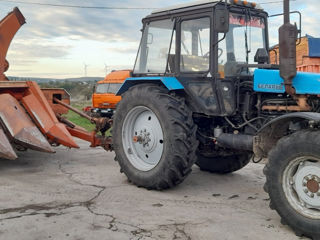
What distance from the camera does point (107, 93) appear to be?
1708 centimetres

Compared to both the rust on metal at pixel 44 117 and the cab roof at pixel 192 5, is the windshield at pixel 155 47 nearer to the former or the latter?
the cab roof at pixel 192 5

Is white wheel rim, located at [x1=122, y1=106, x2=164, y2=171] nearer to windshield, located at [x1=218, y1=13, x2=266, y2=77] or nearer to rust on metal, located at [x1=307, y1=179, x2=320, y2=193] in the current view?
windshield, located at [x1=218, y1=13, x2=266, y2=77]

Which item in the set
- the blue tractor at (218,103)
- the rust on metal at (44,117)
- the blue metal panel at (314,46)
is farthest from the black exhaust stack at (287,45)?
the blue metal panel at (314,46)

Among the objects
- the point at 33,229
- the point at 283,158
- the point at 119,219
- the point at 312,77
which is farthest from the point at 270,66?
the point at 33,229

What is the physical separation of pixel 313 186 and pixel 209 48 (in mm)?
2188

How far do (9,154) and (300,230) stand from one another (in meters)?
3.98

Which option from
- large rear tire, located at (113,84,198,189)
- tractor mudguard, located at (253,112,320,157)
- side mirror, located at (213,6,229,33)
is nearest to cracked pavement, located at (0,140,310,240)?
large rear tire, located at (113,84,198,189)

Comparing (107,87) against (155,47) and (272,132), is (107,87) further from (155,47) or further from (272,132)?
(272,132)

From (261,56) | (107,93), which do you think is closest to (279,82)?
(261,56)

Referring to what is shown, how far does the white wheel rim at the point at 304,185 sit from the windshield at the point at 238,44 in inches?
66.5

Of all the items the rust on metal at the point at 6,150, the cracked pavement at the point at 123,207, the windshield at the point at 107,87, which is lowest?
the cracked pavement at the point at 123,207

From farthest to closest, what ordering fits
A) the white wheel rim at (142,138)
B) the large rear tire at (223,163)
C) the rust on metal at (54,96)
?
1. the rust on metal at (54,96)
2. the large rear tire at (223,163)
3. the white wheel rim at (142,138)

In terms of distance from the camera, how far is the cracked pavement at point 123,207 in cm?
376

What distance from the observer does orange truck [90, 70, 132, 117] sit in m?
16.8
